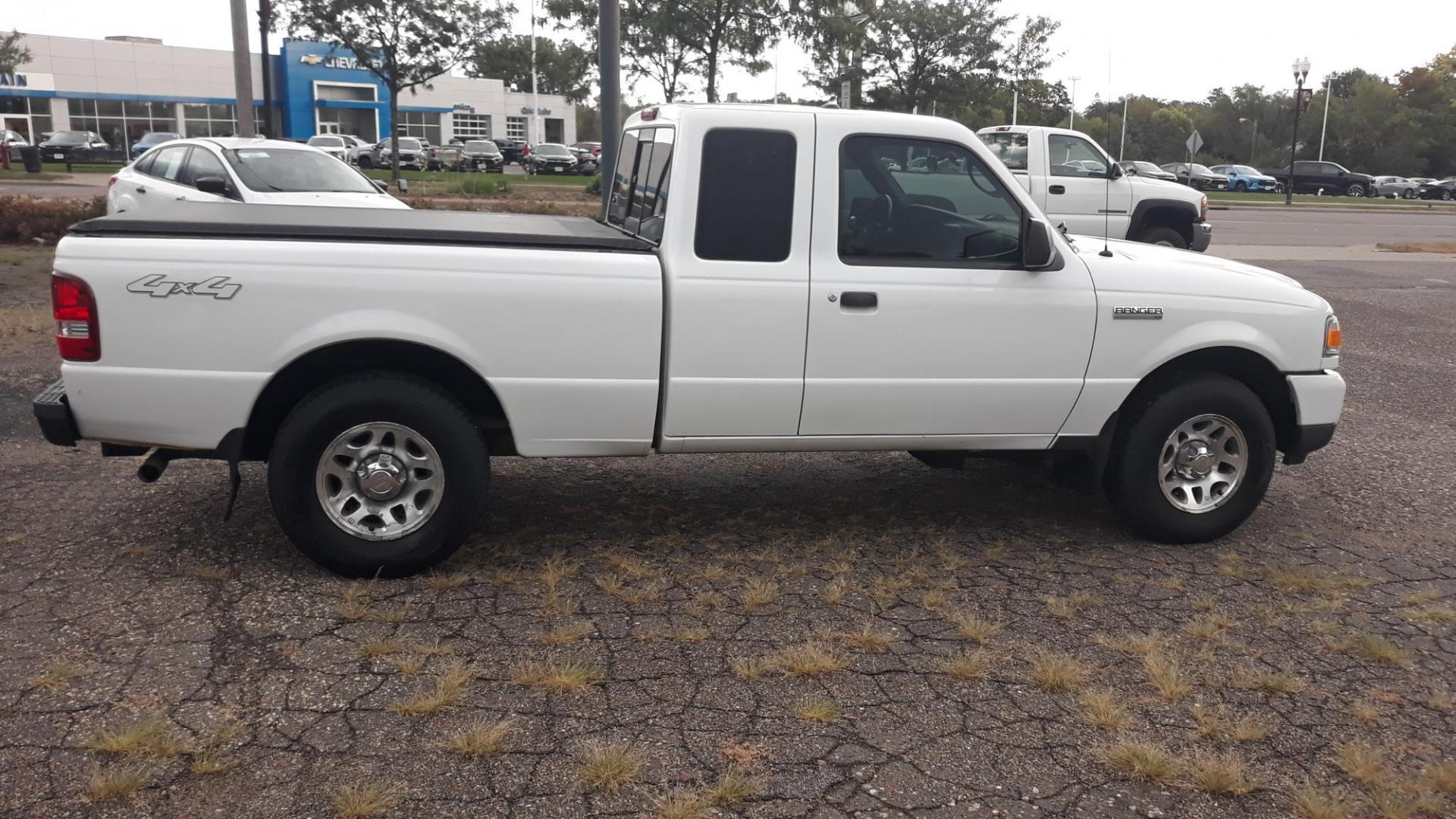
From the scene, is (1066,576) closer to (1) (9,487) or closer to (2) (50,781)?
(2) (50,781)

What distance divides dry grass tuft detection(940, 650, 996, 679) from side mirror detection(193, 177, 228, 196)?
10.3 meters

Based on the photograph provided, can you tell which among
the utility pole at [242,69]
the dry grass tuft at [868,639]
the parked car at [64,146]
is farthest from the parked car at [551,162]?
the dry grass tuft at [868,639]

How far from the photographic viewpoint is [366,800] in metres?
3.17

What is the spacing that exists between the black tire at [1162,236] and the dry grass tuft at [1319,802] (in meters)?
12.4

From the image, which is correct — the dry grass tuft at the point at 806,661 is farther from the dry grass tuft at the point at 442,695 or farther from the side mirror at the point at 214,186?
the side mirror at the point at 214,186

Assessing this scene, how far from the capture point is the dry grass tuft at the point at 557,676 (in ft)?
12.7

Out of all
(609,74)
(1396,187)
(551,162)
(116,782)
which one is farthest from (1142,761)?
(1396,187)

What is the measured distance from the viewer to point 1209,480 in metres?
5.46

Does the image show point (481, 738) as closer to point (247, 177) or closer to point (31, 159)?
point (247, 177)

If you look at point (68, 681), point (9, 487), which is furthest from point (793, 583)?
point (9, 487)

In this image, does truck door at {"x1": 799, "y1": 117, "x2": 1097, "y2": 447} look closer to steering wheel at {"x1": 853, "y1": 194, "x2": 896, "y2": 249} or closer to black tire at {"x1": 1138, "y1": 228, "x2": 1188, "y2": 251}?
steering wheel at {"x1": 853, "y1": 194, "x2": 896, "y2": 249}

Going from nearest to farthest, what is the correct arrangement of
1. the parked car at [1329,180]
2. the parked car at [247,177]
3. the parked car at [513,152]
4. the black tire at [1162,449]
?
1. the black tire at [1162,449]
2. the parked car at [247,177]
3. the parked car at [513,152]
4. the parked car at [1329,180]

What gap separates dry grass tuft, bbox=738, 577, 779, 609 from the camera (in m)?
4.62

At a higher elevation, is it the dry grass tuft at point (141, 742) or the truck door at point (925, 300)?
the truck door at point (925, 300)
